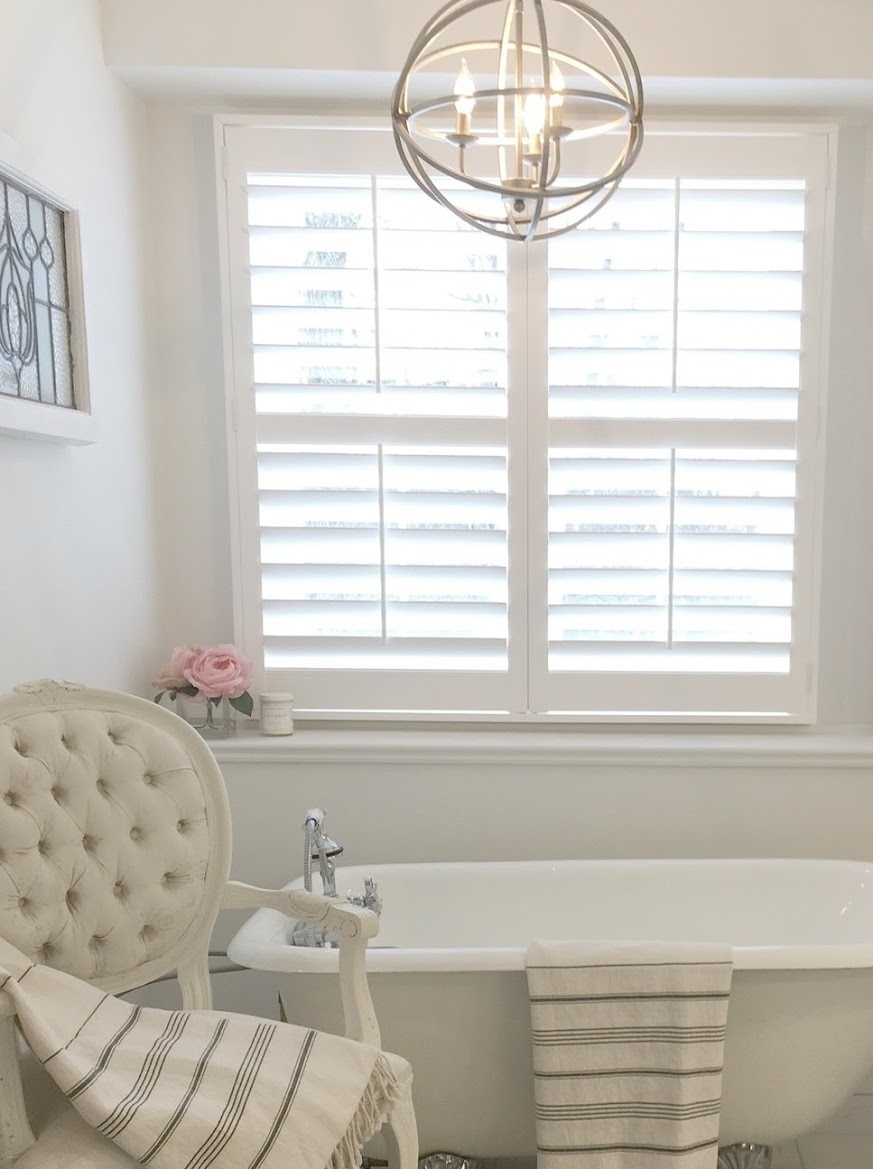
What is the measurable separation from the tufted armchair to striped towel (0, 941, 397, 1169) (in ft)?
0.38

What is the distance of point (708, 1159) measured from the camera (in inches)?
66.6

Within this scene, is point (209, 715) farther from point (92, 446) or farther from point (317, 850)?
point (92, 446)

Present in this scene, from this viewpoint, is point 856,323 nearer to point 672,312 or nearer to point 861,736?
point 672,312

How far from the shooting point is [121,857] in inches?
62.7

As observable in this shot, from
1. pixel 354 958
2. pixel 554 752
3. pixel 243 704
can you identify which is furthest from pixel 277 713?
pixel 354 958

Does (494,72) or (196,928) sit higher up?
(494,72)

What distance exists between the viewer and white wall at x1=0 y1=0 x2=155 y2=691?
179 centimetres

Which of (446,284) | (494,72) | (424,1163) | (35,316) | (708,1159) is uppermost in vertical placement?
(494,72)

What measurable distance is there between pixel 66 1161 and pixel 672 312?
208 cm

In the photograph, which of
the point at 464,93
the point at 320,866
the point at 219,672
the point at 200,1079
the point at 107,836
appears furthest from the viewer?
the point at 219,672

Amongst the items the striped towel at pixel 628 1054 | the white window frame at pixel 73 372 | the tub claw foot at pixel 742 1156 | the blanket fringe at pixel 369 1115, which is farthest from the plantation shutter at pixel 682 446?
the blanket fringe at pixel 369 1115

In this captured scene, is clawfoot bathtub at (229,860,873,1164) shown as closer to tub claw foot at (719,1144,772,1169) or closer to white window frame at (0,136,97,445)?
tub claw foot at (719,1144,772,1169)

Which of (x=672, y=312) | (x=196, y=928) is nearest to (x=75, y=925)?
(x=196, y=928)

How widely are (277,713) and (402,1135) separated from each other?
1.14 meters
